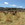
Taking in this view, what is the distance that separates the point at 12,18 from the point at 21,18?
63 centimetres

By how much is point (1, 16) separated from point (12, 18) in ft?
2.57

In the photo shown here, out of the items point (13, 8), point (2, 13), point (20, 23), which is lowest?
point (20, 23)

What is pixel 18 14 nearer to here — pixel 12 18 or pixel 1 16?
pixel 12 18

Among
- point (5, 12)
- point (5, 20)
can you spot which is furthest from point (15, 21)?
point (5, 12)

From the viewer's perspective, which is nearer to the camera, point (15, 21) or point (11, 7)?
point (15, 21)

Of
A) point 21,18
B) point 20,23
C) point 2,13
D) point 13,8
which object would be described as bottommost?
point 20,23

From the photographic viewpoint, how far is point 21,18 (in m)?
4.39

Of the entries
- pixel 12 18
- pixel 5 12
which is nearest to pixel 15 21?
pixel 12 18

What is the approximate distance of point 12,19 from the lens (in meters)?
4.34

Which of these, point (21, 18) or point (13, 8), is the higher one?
point (13, 8)

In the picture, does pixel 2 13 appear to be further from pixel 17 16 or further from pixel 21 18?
pixel 21 18

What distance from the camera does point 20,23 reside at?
4207 mm

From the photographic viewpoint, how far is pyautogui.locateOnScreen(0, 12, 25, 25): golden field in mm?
4211

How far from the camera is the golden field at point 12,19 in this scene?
4.21m
